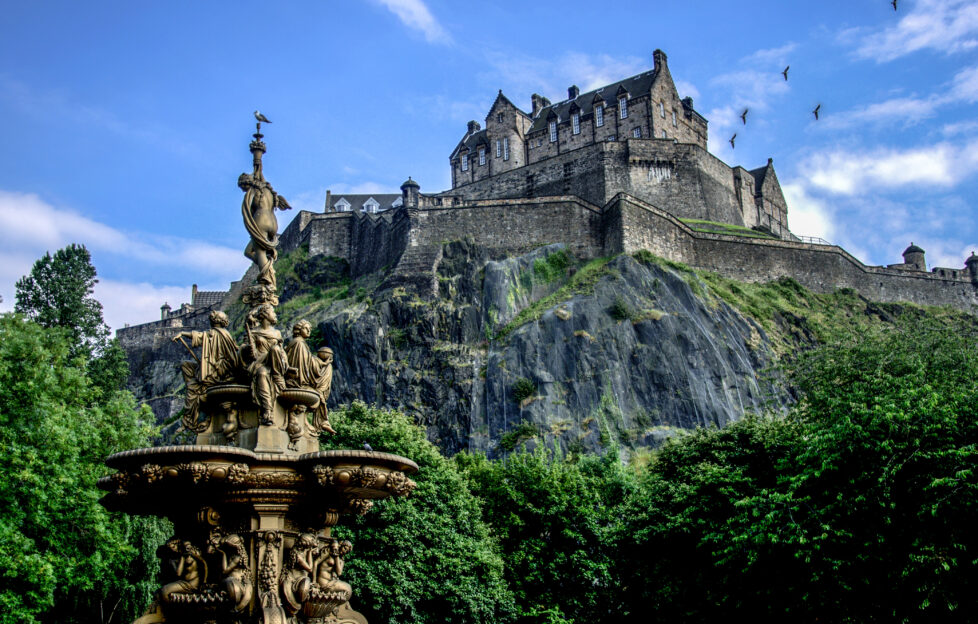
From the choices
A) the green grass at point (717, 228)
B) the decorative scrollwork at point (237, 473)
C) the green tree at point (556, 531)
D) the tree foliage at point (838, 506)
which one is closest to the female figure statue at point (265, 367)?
the decorative scrollwork at point (237, 473)

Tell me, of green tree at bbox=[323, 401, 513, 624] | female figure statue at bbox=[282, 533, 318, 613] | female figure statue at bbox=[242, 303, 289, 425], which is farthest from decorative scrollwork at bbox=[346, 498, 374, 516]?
green tree at bbox=[323, 401, 513, 624]

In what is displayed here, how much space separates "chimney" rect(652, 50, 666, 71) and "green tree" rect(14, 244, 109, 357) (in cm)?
4676

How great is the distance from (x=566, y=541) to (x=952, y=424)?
42.4ft

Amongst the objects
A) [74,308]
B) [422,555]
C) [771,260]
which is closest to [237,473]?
[422,555]

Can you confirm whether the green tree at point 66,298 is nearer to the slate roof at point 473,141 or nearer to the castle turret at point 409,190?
the castle turret at point 409,190

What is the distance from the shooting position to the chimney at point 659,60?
228 ft

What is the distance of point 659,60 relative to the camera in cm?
6975

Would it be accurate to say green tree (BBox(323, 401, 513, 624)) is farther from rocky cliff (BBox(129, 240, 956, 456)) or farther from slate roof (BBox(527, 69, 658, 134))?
slate roof (BBox(527, 69, 658, 134))

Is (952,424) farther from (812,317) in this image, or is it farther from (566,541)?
(812,317)

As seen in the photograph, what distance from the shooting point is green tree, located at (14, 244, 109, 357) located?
3766 centimetres

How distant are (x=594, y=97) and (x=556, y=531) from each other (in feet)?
165

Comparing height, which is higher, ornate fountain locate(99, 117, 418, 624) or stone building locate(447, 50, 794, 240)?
stone building locate(447, 50, 794, 240)

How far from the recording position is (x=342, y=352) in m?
47.3

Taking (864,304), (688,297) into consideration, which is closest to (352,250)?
(688,297)
